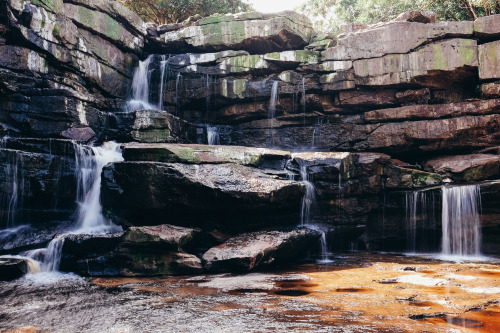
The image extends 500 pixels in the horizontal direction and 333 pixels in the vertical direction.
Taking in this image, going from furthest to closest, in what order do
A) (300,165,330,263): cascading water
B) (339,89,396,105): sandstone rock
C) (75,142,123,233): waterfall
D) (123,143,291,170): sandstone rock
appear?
(339,89,396,105): sandstone rock
(300,165,330,263): cascading water
(75,142,123,233): waterfall
(123,143,291,170): sandstone rock

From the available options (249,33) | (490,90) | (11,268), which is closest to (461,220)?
(490,90)

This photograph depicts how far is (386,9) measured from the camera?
20.5 m

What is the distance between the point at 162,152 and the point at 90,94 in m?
5.29

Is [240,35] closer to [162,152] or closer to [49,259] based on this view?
[162,152]

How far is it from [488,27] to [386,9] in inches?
343

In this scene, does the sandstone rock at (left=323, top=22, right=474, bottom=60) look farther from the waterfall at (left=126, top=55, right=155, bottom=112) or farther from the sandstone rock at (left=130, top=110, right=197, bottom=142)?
the waterfall at (left=126, top=55, right=155, bottom=112)

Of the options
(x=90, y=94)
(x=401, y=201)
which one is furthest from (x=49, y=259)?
(x=401, y=201)

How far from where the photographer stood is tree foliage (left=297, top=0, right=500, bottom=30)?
17.5m

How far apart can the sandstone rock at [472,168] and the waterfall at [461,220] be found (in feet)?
3.69

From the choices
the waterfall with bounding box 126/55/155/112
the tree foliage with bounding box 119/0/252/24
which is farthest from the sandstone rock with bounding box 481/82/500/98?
the tree foliage with bounding box 119/0/252/24

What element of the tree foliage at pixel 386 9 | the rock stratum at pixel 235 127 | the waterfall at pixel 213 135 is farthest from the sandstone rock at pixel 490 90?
the waterfall at pixel 213 135

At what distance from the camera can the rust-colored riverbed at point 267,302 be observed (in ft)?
14.4

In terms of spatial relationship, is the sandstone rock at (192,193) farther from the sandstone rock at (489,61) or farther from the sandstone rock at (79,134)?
the sandstone rock at (489,61)

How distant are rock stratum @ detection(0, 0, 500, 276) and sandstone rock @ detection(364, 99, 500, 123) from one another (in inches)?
1.8
